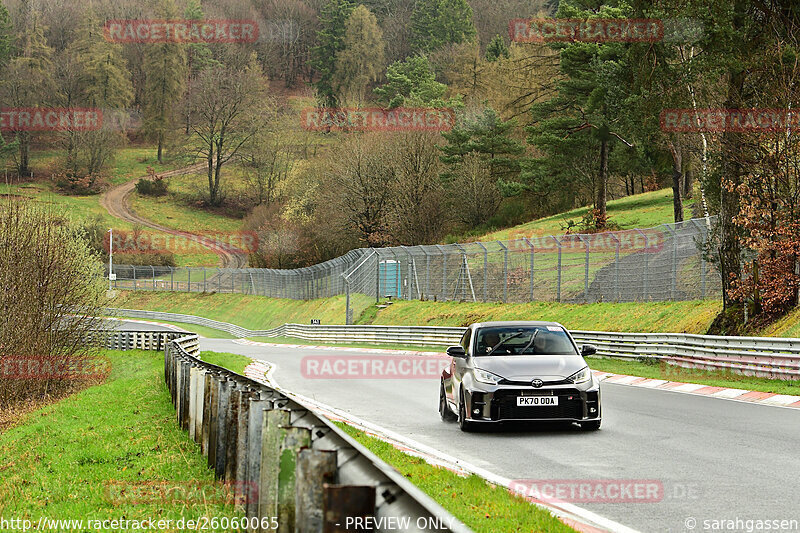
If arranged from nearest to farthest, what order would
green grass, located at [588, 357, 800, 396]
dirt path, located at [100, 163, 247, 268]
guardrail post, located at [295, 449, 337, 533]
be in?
guardrail post, located at [295, 449, 337, 533] → green grass, located at [588, 357, 800, 396] → dirt path, located at [100, 163, 247, 268]

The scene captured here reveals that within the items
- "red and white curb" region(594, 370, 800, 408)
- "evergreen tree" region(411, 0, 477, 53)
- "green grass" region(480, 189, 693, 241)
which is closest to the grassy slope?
"red and white curb" region(594, 370, 800, 408)

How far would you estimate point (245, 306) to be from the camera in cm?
7512

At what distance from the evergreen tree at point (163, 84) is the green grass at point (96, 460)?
124924 millimetres

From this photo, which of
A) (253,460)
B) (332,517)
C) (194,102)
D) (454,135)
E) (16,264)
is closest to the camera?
(332,517)

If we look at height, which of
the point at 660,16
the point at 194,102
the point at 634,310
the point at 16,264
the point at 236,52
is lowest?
the point at 634,310

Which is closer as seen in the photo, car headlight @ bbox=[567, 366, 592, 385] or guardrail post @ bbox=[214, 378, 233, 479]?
guardrail post @ bbox=[214, 378, 233, 479]

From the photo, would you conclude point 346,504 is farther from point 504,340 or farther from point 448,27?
point 448,27

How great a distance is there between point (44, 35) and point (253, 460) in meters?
159

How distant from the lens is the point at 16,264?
2158cm

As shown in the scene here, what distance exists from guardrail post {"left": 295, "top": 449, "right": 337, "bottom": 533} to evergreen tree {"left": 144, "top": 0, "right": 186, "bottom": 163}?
451 ft

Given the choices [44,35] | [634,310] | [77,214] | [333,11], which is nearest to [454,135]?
[634,310]

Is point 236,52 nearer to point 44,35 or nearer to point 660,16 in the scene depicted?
point 44,35

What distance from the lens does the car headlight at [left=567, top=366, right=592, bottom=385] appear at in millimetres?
12406

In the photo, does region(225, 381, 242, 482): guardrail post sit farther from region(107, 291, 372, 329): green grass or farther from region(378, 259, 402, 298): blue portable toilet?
region(378, 259, 402, 298): blue portable toilet
